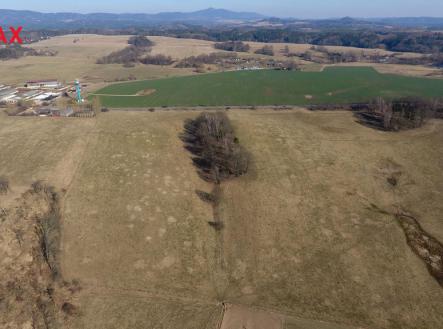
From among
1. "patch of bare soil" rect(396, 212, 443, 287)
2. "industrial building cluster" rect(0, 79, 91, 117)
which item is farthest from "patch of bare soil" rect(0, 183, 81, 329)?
"patch of bare soil" rect(396, 212, 443, 287)

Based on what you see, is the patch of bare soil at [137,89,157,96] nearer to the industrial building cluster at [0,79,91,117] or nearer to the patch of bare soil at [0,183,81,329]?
the industrial building cluster at [0,79,91,117]

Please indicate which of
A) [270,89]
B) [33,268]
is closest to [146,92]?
[270,89]

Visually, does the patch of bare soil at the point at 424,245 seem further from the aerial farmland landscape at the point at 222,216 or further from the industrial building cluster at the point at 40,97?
the industrial building cluster at the point at 40,97

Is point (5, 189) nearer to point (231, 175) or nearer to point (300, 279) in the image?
point (231, 175)

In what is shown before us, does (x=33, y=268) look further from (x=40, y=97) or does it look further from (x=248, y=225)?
(x=40, y=97)

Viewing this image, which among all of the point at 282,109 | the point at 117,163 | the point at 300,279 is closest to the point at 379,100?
the point at 282,109
